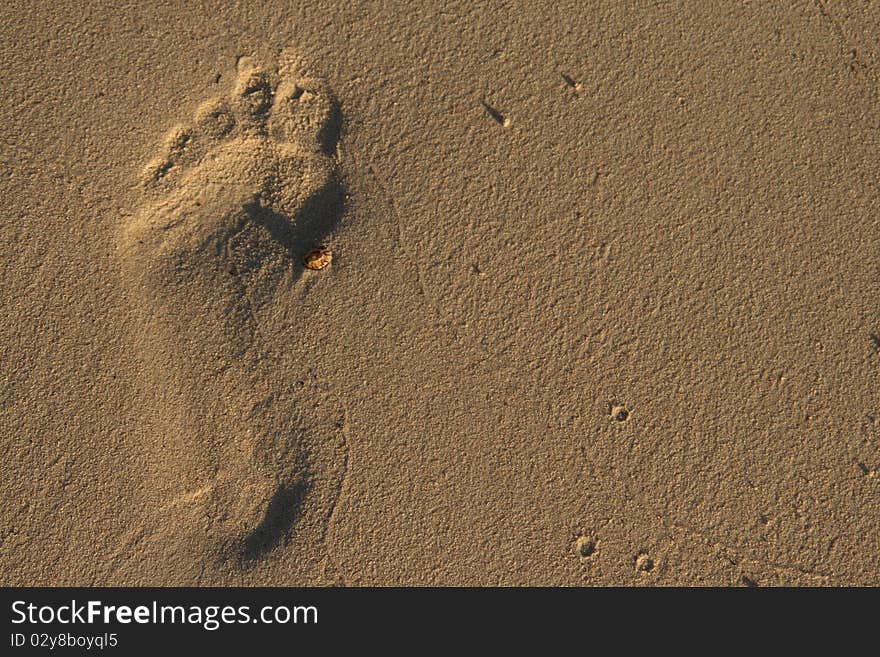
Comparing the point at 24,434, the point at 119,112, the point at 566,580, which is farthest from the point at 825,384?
the point at 24,434

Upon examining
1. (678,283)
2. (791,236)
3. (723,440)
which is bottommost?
(723,440)

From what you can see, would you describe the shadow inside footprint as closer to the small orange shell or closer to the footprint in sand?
the footprint in sand

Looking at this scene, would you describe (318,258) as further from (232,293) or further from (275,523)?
(275,523)

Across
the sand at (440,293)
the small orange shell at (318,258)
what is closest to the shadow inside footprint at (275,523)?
the sand at (440,293)

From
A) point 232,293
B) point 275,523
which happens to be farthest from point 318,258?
point 275,523

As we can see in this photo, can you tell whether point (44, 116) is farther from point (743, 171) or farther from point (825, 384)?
point (825, 384)

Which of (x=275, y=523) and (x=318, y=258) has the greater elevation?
(x=318, y=258)

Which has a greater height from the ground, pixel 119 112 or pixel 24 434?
pixel 119 112
